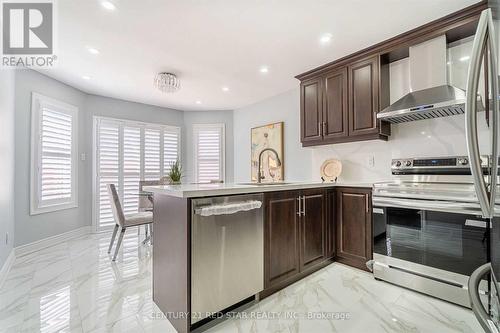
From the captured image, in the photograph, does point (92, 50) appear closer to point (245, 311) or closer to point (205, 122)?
point (205, 122)

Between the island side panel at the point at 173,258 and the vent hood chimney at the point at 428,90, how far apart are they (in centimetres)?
231

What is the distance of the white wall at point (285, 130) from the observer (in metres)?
4.07

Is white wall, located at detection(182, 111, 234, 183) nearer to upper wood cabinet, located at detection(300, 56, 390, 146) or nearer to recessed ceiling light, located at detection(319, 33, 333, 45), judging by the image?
upper wood cabinet, located at detection(300, 56, 390, 146)

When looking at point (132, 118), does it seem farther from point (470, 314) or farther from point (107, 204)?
point (470, 314)

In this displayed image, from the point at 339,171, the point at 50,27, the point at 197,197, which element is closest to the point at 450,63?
the point at 339,171

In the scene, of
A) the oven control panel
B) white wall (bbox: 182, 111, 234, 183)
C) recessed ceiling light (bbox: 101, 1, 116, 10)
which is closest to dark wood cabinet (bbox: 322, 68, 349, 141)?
the oven control panel

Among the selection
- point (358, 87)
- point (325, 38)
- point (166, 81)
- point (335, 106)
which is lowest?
point (335, 106)

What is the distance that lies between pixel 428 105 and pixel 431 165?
0.63 metres

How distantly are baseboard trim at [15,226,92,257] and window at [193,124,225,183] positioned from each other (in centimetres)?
242

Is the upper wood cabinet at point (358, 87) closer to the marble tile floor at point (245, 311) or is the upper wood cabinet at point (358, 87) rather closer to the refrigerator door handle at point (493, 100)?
the marble tile floor at point (245, 311)

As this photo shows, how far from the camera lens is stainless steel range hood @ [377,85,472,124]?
2107mm

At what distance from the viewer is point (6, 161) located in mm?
2711

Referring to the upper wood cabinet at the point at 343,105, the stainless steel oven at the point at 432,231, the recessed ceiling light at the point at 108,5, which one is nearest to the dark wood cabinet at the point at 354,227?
the stainless steel oven at the point at 432,231

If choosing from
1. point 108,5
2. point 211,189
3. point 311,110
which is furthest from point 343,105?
point 108,5
